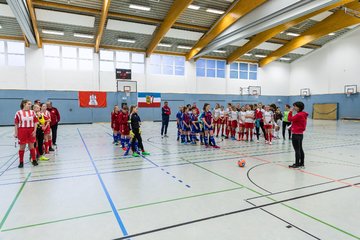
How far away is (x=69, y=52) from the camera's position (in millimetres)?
21281

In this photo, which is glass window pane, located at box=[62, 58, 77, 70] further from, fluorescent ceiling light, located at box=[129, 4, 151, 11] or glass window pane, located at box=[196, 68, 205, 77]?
glass window pane, located at box=[196, 68, 205, 77]

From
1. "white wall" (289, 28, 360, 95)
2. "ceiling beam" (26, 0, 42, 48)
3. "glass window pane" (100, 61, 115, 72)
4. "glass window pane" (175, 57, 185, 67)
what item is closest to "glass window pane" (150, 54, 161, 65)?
"glass window pane" (175, 57, 185, 67)

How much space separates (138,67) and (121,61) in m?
1.74

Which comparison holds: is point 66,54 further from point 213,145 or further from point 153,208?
point 153,208

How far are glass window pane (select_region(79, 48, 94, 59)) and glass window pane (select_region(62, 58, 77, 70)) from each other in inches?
33.9

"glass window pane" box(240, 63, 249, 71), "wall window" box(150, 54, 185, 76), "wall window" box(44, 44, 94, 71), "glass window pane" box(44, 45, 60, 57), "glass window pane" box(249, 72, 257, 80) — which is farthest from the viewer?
"glass window pane" box(249, 72, 257, 80)

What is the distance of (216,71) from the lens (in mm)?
27531

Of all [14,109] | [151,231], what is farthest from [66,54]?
[151,231]

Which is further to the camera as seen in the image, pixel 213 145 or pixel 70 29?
pixel 70 29

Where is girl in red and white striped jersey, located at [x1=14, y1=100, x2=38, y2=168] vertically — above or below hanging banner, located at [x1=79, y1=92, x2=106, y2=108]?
below

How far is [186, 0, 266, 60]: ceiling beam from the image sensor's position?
1611 cm

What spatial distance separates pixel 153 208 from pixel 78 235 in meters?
1.08

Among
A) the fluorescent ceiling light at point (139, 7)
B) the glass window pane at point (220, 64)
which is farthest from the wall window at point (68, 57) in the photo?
the glass window pane at point (220, 64)

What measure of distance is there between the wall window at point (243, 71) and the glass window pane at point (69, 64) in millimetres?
17155
